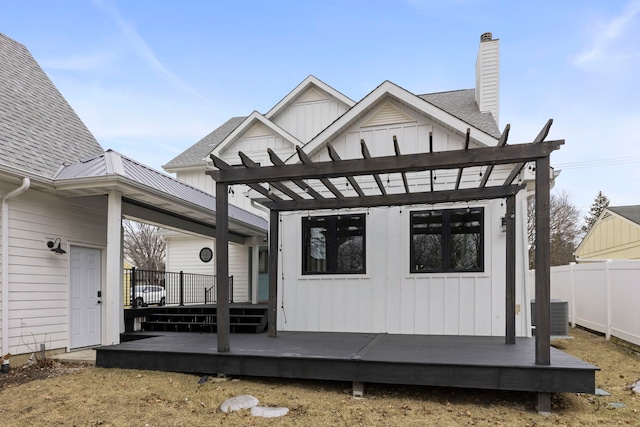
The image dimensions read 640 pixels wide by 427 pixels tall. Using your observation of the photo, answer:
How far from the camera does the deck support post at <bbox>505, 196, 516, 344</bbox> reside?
598 centimetres

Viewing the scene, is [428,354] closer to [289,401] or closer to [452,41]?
[289,401]

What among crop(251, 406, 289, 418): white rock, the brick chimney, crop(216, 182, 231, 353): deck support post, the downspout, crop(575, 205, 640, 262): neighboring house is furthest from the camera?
crop(575, 205, 640, 262): neighboring house

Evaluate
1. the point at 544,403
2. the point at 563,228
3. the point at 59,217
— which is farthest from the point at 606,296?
the point at 563,228

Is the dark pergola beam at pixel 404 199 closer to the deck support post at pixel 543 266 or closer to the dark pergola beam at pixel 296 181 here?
the dark pergola beam at pixel 296 181

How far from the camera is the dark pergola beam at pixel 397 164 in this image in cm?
439

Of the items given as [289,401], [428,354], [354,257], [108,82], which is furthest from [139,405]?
[108,82]

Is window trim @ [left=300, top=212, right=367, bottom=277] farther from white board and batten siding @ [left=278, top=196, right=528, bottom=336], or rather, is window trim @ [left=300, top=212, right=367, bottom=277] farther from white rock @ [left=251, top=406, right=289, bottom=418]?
white rock @ [left=251, top=406, right=289, bottom=418]

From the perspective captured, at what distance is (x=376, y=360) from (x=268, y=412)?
1.32m

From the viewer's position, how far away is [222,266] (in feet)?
17.6

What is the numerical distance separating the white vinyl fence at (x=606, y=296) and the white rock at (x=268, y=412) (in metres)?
6.67

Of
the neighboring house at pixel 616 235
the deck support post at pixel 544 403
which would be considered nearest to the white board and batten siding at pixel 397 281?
the deck support post at pixel 544 403

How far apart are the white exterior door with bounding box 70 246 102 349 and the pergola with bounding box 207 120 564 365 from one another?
337 cm

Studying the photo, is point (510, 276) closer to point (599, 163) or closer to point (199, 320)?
point (199, 320)

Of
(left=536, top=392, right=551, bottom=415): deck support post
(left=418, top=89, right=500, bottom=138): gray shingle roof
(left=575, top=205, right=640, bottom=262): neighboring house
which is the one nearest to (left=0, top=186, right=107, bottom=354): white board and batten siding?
(left=536, top=392, right=551, bottom=415): deck support post
